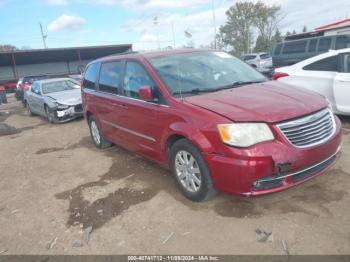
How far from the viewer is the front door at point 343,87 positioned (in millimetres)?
6168

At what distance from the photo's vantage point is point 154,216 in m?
3.67

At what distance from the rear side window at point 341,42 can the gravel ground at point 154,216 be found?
26.2 ft

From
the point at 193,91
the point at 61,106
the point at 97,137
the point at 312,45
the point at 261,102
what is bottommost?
the point at 97,137

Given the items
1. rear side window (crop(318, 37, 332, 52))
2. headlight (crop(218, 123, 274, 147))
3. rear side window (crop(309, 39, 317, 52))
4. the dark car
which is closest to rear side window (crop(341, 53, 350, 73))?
headlight (crop(218, 123, 274, 147))

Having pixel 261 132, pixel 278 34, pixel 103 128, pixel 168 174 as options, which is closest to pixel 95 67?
pixel 103 128

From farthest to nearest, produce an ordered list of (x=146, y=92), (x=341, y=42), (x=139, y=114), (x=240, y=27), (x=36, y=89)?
1. (x=240, y=27)
2. (x=341, y=42)
3. (x=36, y=89)
4. (x=139, y=114)
5. (x=146, y=92)

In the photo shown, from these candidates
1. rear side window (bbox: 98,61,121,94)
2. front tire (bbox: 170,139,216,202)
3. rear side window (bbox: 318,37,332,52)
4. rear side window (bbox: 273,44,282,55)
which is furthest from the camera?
rear side window (bbox: 273,44,282,55)

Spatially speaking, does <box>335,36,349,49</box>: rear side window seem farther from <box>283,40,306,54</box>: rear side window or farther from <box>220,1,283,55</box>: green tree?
<box>220,1,283,55</box>: green tree

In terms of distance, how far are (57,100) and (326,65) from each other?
775 centimetres

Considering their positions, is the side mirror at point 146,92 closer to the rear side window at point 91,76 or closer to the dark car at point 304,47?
the rear side window at point 91,76

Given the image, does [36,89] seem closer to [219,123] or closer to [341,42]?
[219,123]

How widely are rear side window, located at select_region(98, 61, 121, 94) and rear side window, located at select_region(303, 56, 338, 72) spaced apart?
4292 mm

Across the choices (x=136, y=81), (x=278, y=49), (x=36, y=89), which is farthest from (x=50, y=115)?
(x=278, y=49)

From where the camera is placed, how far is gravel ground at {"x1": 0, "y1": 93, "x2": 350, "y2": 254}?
3.04 meters
